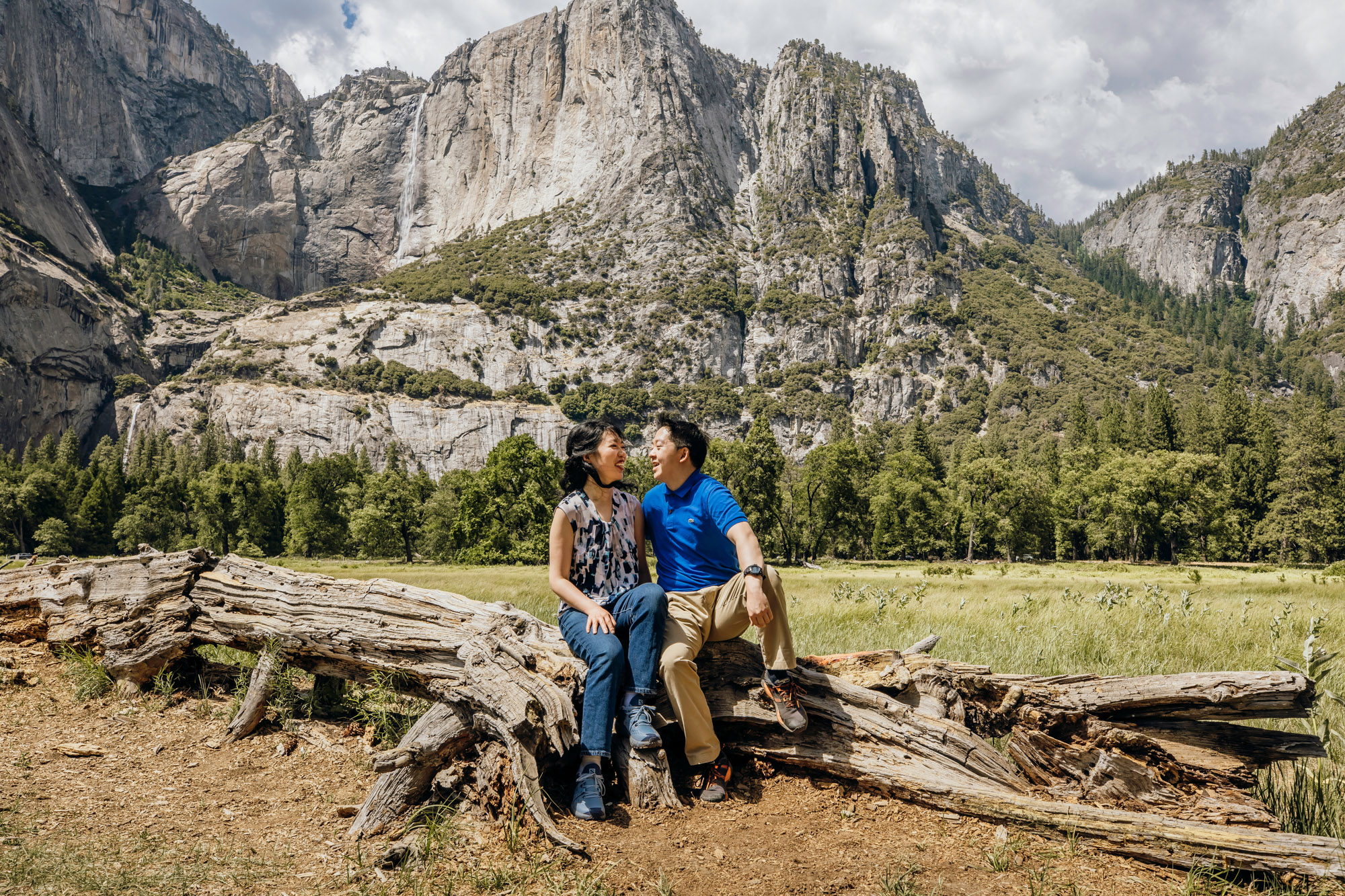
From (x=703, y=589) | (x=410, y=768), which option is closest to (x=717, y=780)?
(x=703, y=589)

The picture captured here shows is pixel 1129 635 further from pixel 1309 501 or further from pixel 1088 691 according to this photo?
pixel 1309 501

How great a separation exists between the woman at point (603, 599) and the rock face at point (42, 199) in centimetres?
18906

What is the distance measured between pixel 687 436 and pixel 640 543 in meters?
1.10

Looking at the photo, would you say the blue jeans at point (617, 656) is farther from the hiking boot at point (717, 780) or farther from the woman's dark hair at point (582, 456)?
the woman's dark hair at point (582, 456)

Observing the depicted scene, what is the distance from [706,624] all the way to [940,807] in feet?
7.08

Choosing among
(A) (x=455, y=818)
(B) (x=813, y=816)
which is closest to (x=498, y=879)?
(A) (x=455, y=818)

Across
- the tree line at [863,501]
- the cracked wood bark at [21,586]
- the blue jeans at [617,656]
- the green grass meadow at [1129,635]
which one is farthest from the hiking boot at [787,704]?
the tree line at [863,501]

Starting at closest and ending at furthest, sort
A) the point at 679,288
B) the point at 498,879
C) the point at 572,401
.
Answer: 1. the point at 498,879
2. the point at 572,401
3. the point at 679,288

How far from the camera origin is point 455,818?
4.54m

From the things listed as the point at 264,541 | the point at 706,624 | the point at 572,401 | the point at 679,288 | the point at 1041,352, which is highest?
the point at 679,288

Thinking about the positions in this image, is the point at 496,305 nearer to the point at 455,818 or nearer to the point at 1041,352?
the point at 1041,352

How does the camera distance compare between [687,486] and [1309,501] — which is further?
[1309,501]

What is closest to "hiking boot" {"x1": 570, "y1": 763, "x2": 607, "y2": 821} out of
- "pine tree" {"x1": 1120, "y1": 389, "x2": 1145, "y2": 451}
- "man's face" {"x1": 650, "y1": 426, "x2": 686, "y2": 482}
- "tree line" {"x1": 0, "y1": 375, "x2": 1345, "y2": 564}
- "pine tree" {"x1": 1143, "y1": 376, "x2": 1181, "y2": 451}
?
"man's face" {"x1": 650, "y1": 426, "x2": 686, "y2": 482}

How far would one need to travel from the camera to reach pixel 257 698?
6762mm
